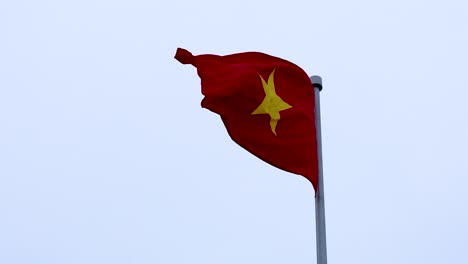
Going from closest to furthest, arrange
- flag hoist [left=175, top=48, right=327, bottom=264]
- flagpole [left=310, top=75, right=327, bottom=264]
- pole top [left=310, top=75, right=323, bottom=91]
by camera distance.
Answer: flagpole [left=310, top=75, right=327, bottom=264] < flag hoist [left=175, top=48, right=327, bottom=264] < pole top [left=310, top=75, right=323, bottom=91]

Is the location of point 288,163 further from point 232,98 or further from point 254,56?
point 254,56

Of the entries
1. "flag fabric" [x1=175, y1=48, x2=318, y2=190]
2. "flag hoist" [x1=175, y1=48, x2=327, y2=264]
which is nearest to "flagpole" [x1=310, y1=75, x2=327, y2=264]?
"flag hoist" [x1=175, y1=48, x2=327, y2=264]

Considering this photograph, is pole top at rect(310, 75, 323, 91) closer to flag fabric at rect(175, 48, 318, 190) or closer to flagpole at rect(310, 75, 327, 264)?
flagpole at rect(310, 75, 327, 264)

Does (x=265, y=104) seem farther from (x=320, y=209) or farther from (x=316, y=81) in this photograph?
(x=320, y=209)

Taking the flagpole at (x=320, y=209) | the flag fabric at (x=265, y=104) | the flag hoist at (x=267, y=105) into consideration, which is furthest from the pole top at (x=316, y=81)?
the flag fabric at (x=265, y=104)

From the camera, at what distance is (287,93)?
9359mm

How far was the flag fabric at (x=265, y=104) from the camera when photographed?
8688 millimetres

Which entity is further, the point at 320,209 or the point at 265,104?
the point at 265,104

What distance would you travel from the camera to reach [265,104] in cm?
906

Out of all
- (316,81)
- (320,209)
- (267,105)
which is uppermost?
(316,81)

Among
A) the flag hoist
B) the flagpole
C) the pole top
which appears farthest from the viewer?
the pole top

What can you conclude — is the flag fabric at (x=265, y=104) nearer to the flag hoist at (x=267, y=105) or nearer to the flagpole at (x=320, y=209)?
the flag hoist at (x=267, y=105)

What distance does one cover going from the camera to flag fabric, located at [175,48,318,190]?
8.69 m

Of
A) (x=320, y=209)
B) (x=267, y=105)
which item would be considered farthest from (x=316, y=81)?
(x=320, y=209)
